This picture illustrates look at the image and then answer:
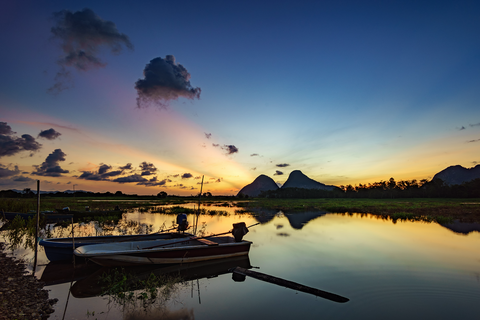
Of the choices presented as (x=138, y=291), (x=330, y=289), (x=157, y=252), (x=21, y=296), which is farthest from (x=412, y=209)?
(x=21, y=296)

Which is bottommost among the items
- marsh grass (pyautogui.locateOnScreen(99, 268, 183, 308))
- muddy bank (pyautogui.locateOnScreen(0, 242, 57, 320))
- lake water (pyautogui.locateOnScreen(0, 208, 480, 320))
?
lake water (pyautogui.locateOnScreen(0, 208, 480, 320))

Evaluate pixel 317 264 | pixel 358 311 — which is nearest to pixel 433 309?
pixel 358 311

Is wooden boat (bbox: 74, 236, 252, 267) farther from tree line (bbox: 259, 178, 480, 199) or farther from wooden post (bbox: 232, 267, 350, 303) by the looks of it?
tree line (bbox: 259, 178, 480, 199)

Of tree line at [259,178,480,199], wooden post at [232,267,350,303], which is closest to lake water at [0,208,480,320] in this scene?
wooden post at [232,267,350,303]

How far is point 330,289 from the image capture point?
988 centimetres

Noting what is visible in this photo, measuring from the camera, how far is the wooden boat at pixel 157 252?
10.2 meters

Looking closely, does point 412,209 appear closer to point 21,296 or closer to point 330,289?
point 330,289

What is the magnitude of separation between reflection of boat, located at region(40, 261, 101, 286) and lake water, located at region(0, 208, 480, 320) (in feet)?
0.84

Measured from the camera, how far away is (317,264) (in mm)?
13430

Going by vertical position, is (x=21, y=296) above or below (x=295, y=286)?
above

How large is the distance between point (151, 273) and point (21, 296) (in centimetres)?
396

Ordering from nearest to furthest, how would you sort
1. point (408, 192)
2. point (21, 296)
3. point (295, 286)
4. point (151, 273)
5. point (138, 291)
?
point (21, 296) → point (138, 291) → point (295, 286) → point (151, 273) → point (408, 192)

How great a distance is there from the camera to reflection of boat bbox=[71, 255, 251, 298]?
29.9 ft

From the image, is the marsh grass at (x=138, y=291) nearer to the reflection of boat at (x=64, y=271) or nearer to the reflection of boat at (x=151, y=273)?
the reflection of boat at (x=151, y=273)
